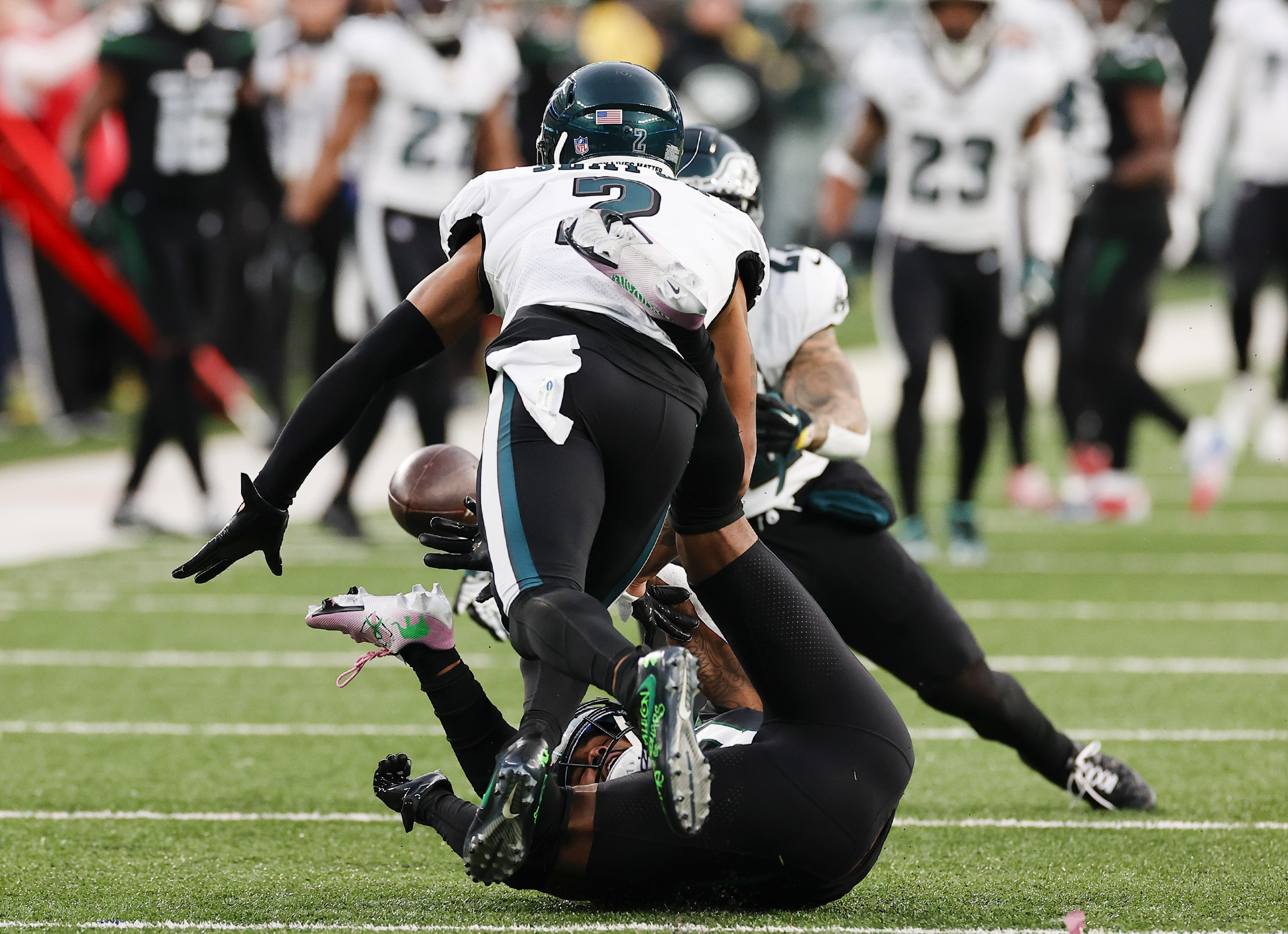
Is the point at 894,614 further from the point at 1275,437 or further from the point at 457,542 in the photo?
the point at 1275,437

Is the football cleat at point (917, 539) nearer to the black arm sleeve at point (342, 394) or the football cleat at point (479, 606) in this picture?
the football cleat at point (479, 606)

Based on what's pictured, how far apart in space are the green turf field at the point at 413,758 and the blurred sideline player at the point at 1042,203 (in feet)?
4.17

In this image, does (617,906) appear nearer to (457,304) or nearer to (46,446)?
(457,304)

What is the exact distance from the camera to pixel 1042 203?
875cm

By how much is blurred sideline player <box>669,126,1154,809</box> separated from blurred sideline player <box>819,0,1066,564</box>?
3.66m

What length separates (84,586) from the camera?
7184 millimetres

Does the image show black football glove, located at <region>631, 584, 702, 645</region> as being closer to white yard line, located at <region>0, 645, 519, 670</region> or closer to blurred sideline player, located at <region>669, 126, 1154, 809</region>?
blurred sideline player, located at <region>669, 126, 1154, 809</region>

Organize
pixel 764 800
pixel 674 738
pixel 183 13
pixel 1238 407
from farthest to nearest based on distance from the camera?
pixel 1238 407 < pixel 183 13 < pixel 764 800 < pixel 674 738

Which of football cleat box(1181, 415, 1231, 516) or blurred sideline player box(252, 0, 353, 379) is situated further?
blurred sideline player box(252, 0, 353, 379)

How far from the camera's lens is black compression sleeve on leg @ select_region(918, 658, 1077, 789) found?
395 centimetres

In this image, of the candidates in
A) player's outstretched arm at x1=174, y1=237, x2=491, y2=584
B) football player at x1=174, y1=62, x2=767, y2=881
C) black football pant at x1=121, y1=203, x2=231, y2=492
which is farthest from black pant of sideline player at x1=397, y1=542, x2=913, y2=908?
black football pant at x1=121, y1=203, x2=231, y2=492

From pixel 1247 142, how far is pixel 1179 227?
928 mm

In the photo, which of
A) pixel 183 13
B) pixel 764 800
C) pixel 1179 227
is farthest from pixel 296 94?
pixel 764 800

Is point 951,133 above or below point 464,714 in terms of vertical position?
above
